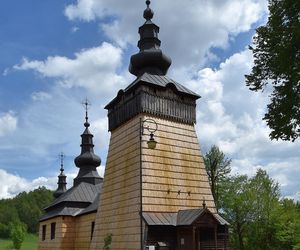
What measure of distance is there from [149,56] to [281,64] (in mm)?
18716

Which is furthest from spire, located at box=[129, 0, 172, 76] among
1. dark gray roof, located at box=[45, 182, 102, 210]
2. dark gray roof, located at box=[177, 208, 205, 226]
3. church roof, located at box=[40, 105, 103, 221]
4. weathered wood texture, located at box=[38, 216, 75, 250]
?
weathered wood texture, located at box=[38, 216, 75, 250]

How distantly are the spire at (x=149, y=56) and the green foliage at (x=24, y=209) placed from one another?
3043 inches

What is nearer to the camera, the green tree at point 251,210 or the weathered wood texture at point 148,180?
the weathered wood texture at point 148,180

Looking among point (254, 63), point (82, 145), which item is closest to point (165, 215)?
point (254, 63)

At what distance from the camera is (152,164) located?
1014 inches

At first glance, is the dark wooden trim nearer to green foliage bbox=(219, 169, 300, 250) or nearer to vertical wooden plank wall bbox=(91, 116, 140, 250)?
vertical wooden plank wall bbox=(91, 116, 140, 250)

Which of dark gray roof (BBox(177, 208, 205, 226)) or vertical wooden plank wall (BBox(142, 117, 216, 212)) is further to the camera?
vertical wooden plank wall (BBox(142, 117, 216, 212))

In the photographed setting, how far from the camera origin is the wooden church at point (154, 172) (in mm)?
23969

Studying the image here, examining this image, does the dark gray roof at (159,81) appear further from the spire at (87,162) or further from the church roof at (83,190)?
the spire at (87,162)

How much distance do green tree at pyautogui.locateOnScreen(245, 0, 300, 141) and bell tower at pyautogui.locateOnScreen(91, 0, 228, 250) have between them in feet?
30.1

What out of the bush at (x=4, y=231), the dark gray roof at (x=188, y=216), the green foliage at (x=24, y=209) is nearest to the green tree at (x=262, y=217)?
the dark gray roof at (x=188, y=216)

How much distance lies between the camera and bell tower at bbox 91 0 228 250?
24.3 m

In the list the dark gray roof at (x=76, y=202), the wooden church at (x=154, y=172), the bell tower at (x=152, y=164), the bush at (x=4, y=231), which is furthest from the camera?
the bush at (x=4, y=231)

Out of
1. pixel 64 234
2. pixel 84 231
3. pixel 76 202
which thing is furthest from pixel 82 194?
pixel 84 231
